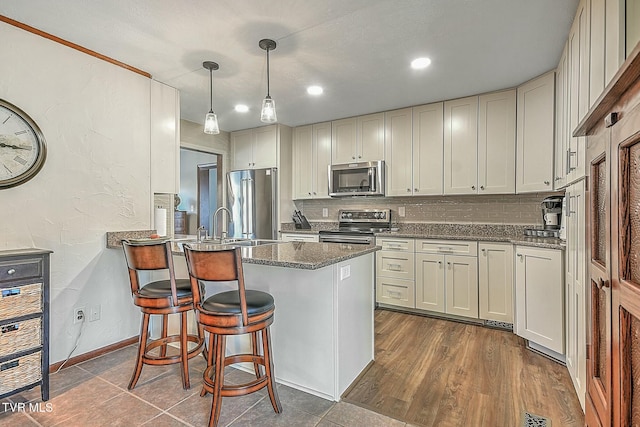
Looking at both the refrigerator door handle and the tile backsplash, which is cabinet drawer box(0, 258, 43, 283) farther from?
the tile backsplash

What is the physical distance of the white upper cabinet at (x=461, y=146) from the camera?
3.53 m

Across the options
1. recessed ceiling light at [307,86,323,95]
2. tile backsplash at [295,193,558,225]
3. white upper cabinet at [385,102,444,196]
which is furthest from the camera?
white upper cabinet at [385,102,444,196]

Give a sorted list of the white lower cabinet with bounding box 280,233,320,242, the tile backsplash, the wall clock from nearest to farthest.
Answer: the wall clock < the tile backsplash < the white lower cabinet with bounding box 280,233,320,242

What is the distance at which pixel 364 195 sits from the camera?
4.22 metres

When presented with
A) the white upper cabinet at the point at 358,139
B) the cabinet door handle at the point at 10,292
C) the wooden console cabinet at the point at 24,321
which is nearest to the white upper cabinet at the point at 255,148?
the white upper cabinet at the point at 358,139

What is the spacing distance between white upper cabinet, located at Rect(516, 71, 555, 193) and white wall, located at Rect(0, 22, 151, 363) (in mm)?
3570

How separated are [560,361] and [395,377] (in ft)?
Result: 4.30

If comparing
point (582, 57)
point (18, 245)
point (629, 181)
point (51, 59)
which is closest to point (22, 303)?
point (18, 245)

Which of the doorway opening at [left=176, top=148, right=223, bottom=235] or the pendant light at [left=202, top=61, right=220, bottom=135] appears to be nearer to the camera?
the pendant light at [left=202, top=61, right=220, bottom=135]

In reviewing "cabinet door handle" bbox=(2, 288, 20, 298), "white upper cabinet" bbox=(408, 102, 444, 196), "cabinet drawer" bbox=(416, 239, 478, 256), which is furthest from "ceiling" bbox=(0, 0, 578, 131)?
"cabinet door handle" bbox=(2, 288, 20, 298)

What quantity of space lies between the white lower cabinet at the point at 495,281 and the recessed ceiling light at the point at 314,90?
2.28 metres

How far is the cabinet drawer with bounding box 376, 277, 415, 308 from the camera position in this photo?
365 centimetres

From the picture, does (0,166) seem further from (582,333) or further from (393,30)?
(582,333)

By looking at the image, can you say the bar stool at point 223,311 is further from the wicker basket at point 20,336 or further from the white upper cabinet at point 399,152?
the white upper cabinet at point 399,152
